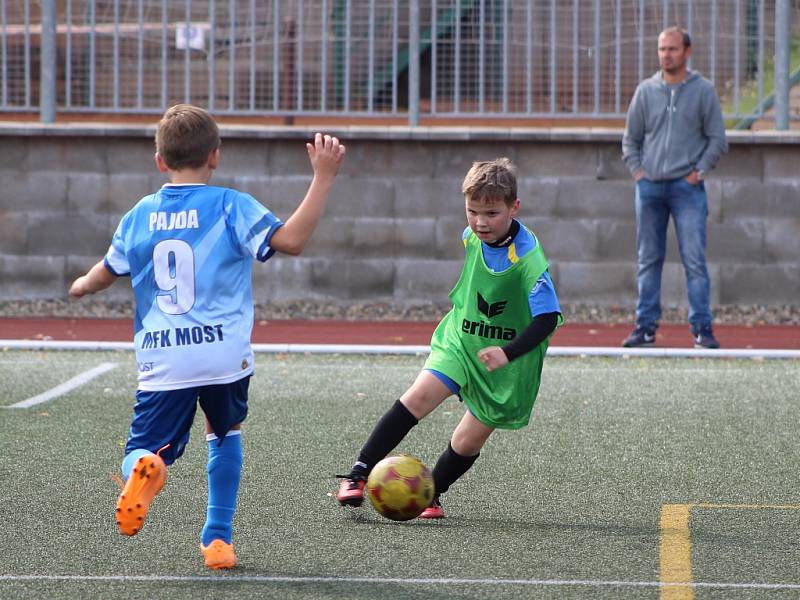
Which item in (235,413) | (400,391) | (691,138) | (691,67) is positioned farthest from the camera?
(691,67)

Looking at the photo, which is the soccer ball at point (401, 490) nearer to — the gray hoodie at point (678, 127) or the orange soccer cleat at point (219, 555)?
the orange soccer cleat at point (219, 555)

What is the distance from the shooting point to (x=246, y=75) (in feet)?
43.0

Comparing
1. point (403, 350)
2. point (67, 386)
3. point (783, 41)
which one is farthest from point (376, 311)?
point (67, 386)

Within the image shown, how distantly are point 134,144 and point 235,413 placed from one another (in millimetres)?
9019

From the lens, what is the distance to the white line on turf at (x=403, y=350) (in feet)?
33.8

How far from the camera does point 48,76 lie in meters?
13.3

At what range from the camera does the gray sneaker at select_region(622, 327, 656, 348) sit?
1062cm

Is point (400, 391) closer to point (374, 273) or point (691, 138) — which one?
point (691, 138)

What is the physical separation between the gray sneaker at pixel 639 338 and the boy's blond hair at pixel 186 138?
6.49 metres

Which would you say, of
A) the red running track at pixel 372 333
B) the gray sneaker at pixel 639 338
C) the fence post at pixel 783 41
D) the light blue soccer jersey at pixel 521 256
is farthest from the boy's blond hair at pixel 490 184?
the fence post at pixel 783 41

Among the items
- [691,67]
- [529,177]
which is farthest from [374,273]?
[691,67]

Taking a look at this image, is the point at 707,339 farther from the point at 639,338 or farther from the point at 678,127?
the point at 678,127

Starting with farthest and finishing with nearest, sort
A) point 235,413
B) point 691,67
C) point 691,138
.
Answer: point 691,67 < point 691,138 < point 235,413

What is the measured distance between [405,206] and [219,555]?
8.72m
